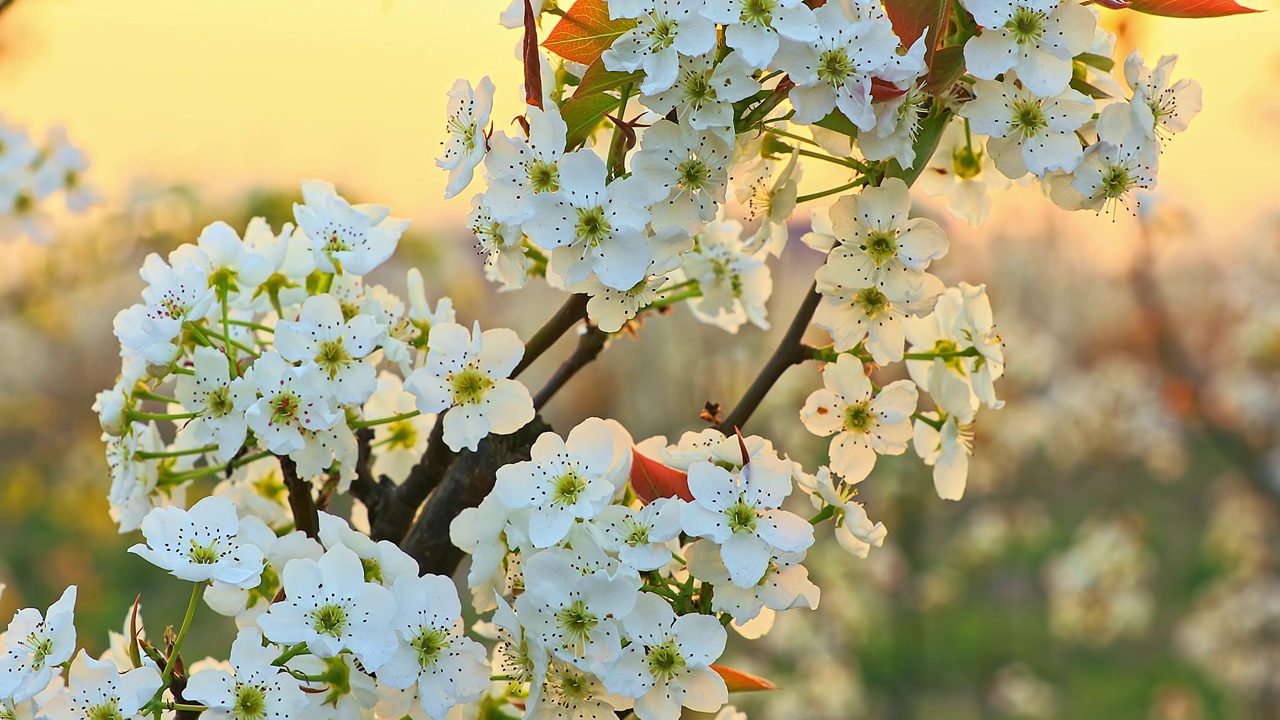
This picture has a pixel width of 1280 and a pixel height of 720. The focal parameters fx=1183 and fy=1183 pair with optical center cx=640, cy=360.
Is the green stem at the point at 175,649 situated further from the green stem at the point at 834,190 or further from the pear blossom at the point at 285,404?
the green stem at the point at 834,190

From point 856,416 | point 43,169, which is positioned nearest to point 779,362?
point 856,416

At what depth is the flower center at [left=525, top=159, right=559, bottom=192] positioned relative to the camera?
2.22ft

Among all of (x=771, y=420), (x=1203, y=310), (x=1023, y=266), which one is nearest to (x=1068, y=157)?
(x=771, y=420)

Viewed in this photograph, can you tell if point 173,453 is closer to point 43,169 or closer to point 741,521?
point 741,521

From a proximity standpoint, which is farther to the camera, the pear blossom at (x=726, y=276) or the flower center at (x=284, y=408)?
the pear blossom at (x=726, y=276)

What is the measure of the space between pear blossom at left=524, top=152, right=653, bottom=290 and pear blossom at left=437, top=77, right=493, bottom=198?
2.6 inches

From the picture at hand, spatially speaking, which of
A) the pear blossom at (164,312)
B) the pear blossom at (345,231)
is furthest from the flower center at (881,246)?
the pear blossom at (164,312)

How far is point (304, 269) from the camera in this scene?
2.66 ft

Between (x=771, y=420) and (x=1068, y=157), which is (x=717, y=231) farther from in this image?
(x=771, y=420)

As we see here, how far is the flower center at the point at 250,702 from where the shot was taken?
63 cm

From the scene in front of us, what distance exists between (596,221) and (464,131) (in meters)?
0.13

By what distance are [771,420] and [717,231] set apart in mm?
2591

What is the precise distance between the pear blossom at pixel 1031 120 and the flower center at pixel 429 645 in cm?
42

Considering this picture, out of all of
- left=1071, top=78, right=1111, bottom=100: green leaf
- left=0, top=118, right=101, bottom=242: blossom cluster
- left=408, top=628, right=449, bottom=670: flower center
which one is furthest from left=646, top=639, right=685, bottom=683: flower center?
left=0, top=118, right=101, bottom=242: blossom cluster
